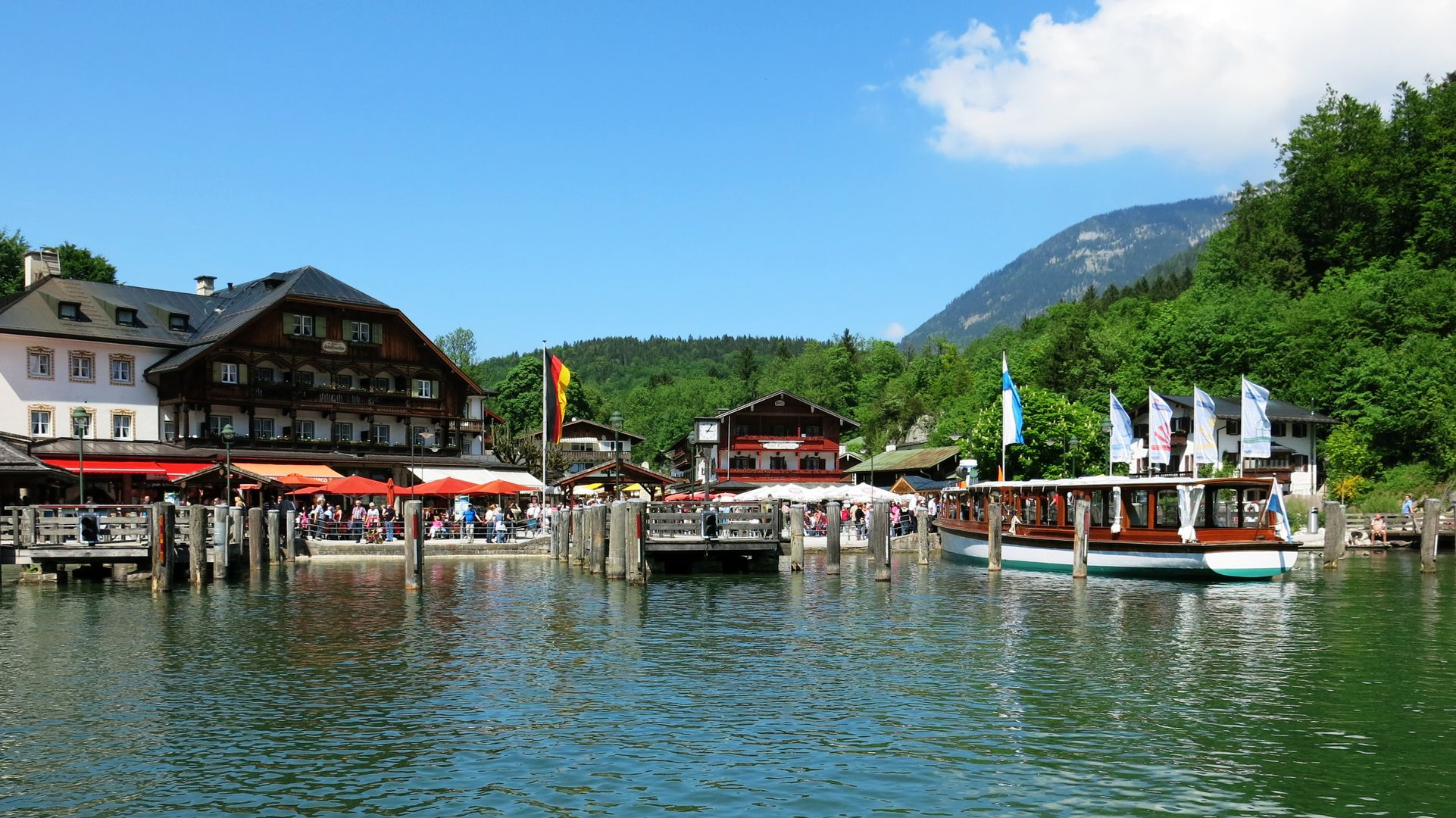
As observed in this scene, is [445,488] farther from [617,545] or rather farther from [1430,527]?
[1430,527]

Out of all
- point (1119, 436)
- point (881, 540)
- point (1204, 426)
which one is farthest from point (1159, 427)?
point (881, 540)

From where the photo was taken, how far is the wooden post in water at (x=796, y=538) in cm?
3825

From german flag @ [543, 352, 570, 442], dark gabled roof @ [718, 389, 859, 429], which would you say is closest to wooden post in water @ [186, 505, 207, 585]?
german flag @ [543, 352, 570, 442]

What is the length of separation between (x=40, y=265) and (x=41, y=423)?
40.0ft

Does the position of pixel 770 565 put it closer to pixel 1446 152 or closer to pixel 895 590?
pixel 895 590

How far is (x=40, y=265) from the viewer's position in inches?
2603

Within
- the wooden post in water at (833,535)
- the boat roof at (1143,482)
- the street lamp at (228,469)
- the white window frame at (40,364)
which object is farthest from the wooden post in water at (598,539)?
the white window frame at (40,364)

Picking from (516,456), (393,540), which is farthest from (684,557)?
Answer: (516,456)

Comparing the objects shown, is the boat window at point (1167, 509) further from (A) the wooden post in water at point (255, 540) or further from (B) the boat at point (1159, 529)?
(A) the wooden post in water at point (255, 540)

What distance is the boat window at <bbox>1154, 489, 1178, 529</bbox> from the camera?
38.7 metres

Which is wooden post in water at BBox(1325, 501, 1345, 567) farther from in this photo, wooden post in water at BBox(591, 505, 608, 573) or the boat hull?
wooden post in water at BBox(591, 505, 608, 573)

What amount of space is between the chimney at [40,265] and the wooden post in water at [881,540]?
4973 cm

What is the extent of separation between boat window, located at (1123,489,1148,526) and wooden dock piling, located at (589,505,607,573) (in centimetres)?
1642

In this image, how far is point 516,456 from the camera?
8400 centimetres
